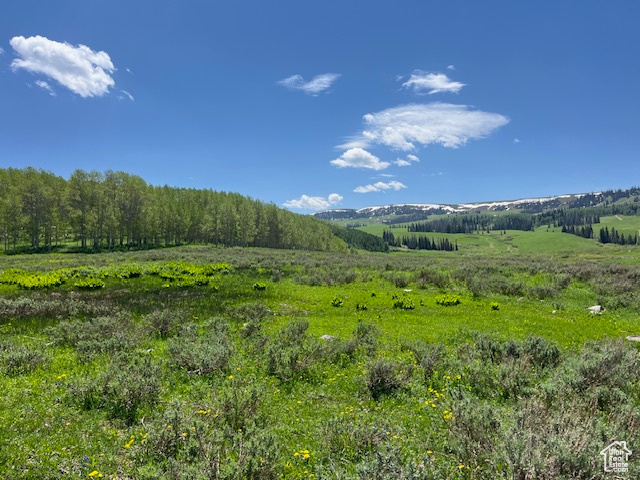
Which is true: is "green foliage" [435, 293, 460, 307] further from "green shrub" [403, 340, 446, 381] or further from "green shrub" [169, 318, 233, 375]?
"green shrub" [169, 318, 233, 375]

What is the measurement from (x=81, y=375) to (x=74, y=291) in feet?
49.3

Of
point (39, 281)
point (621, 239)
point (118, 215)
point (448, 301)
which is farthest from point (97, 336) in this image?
point (621, 239)

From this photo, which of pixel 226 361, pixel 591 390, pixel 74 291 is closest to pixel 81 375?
pixel 226 361

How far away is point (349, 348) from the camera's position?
12164mm

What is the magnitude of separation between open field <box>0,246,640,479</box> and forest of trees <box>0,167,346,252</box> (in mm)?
62715

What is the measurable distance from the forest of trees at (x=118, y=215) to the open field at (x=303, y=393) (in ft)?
206

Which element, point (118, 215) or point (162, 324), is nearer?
point (162, 324)

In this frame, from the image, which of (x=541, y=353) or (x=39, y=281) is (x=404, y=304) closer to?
(x=541, y=353)

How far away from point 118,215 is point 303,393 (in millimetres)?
80674

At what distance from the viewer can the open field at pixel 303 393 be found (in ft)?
19.0

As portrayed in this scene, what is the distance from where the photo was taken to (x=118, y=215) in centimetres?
7531

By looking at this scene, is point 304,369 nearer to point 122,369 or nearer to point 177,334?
point 122,369

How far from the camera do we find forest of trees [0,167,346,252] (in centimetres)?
6669

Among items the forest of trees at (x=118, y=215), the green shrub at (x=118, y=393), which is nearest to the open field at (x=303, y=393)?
the green shrub at (x=118, y=393)
